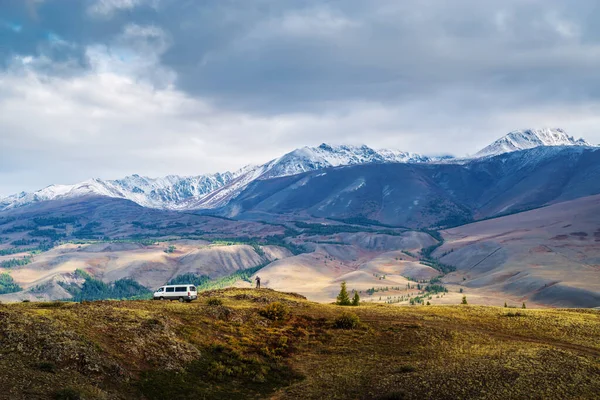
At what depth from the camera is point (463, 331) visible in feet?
157

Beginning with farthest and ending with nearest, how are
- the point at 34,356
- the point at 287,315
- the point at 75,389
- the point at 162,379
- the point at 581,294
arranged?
the point at 581,294 → the point at 287,315 → the point at 162,379 → the point at 34,356 → the point at 75,389

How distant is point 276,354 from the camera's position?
41.7m

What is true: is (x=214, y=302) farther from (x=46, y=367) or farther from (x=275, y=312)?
(x=46, y=367)

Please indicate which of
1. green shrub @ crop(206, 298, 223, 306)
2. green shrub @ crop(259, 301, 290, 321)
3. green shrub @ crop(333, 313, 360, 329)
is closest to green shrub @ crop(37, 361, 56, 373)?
green shrub @ crop(206, 298, 223, 306)

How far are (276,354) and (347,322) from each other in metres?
10.4

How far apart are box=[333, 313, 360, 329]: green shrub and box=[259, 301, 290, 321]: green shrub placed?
5.70 meters

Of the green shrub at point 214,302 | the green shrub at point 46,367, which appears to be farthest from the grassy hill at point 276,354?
the green shrub at point 214,302

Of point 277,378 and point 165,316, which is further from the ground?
point 165,316

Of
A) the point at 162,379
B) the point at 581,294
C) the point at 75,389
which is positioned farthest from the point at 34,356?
the point at 581,294

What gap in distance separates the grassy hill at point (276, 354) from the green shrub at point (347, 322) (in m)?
0.12

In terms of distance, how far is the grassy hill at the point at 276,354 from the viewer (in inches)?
1238

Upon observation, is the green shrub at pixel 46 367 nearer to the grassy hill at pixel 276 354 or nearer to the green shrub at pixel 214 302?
the grassy hill at pixel 276 354

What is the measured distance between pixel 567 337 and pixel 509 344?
24.8ft

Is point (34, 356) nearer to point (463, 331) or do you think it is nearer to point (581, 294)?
point (463, 331)
